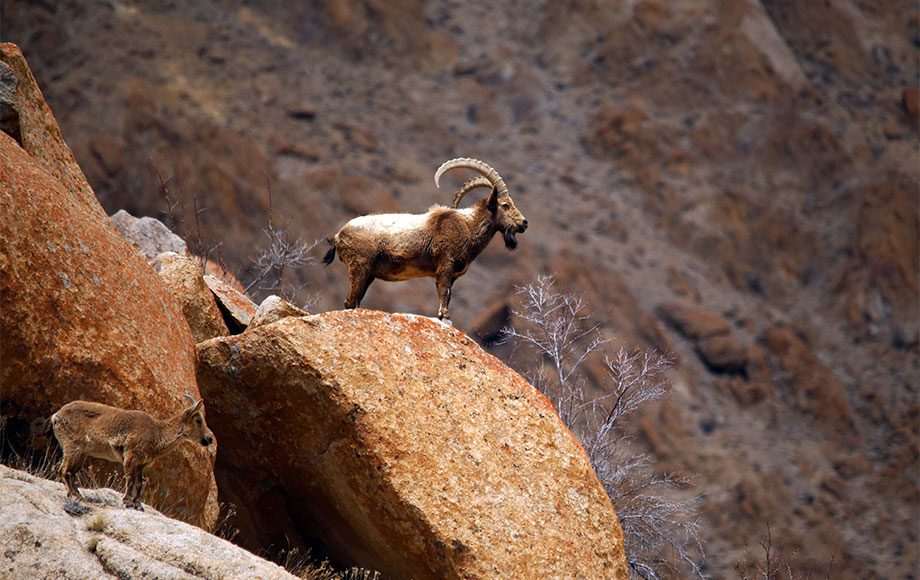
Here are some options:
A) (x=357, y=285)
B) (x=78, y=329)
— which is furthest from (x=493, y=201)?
(x=78, y=329)

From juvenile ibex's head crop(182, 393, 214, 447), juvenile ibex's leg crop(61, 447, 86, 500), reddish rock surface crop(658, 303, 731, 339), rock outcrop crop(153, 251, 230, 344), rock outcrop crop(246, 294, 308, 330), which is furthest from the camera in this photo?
reddish rock surface crop(658, 303, 731, 339)

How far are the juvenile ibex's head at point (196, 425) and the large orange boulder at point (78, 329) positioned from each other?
798 mm

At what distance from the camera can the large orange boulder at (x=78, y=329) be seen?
7.35m

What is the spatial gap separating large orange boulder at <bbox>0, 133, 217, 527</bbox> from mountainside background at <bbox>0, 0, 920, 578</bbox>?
55.7 feet

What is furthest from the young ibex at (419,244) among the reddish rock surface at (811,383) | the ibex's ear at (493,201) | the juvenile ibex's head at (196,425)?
the reddish rock surface at (811,383)

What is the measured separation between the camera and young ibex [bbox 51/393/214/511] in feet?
22.0

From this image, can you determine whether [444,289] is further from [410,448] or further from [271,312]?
[410,448]

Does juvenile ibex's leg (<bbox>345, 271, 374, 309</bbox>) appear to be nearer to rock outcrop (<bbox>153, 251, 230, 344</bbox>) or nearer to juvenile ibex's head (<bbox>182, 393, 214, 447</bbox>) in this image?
rock outcrop (<bbox>153, 251, 230, 344</bbox>)

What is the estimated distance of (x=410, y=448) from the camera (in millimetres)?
7906

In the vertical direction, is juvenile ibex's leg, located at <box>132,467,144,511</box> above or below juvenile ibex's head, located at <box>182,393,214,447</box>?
below

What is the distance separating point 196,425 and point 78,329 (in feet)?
4.51

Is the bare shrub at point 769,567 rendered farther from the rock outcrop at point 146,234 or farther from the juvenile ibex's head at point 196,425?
the rock outcrop at point 146,234

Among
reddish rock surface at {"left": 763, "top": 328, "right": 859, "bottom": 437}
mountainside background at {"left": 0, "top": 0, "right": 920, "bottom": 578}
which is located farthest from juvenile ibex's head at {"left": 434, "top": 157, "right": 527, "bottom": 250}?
reddish rock surface at {"left": 763, "top": 328, "right": 859, "bottom": 437}

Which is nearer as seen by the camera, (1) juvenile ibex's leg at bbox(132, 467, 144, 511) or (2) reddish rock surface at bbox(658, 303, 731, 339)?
(1) juvenile ibex's leg at bbox(132, 467, 144, 511)
